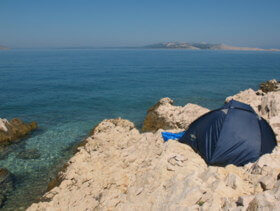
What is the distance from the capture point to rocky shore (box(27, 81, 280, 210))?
21.6ft

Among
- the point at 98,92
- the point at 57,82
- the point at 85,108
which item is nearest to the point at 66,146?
the point at 85,108

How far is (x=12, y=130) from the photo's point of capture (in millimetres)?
18656

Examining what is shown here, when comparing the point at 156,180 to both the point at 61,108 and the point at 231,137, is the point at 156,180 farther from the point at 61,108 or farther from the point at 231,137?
the point at 61,108

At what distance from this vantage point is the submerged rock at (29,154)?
15542 millimetres

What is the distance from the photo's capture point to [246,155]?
9.66 meters

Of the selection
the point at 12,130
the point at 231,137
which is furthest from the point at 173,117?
the point at 12,130

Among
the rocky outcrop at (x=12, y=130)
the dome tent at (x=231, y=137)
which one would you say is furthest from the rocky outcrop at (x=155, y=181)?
the rocky outcrop at (x=12, y=130)

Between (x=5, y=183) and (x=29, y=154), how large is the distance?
355cm

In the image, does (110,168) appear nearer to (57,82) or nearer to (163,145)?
(163,145)

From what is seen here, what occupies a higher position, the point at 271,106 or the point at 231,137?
the point at 271,106

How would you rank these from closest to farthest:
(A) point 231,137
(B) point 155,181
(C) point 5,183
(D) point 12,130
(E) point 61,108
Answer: (B) point 155,181
(A) point 231,137
(C) point 5,183
(D) point 12,130
(E) point 61,108

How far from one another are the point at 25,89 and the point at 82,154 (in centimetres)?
3006

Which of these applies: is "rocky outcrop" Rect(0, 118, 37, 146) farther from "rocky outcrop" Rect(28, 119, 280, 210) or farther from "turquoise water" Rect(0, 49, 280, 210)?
"rocky outcrop" Rect(28, 119, 280, 210)

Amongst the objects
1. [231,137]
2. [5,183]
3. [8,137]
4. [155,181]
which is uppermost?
[231,137]
